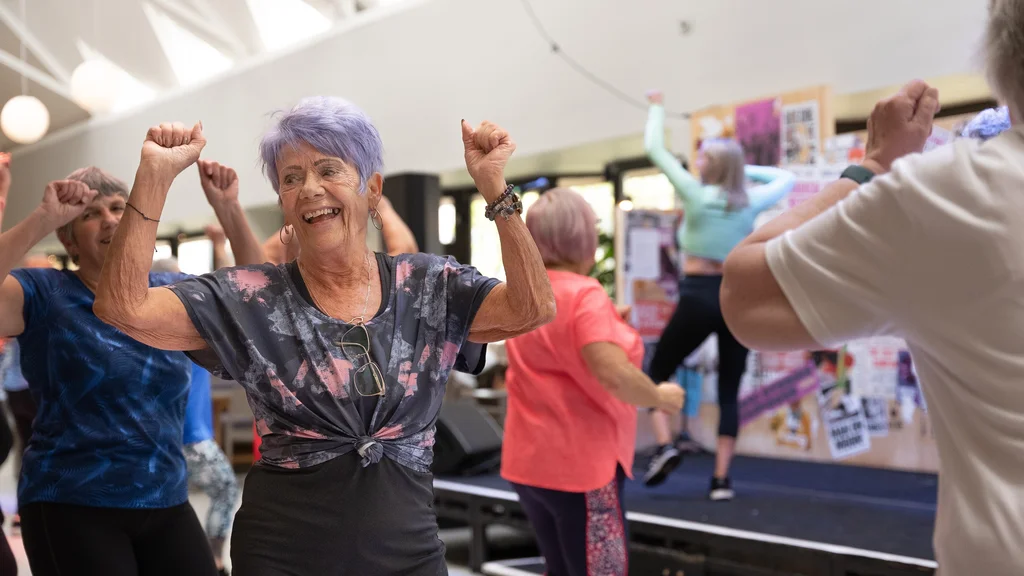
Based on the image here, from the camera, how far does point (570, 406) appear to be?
8.43 ft

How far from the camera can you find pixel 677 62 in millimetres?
5969

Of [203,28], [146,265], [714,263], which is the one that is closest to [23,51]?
[203,28]

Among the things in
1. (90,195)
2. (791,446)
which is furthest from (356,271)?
(791,446)

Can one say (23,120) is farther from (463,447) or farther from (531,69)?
(531,69)

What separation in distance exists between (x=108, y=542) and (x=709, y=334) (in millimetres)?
2881

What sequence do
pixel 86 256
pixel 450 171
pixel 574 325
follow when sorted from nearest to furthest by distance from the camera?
pixel 86 256 < pixel 574 325 < pixel 450 171

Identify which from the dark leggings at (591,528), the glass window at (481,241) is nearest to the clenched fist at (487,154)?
the dark leggings at (591,528)

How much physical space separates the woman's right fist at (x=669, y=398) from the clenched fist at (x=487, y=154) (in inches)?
43.8

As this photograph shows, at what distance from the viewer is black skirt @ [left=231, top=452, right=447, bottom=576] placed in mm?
1451

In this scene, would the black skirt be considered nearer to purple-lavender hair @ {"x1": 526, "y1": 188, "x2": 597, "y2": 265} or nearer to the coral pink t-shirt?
the coral pink t-shirt

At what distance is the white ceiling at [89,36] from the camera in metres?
6.35

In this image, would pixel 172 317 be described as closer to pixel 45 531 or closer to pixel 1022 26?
pixel 45 531

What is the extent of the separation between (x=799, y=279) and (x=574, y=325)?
150 cm

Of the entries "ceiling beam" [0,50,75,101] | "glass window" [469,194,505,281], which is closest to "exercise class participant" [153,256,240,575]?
"ceiling beam" [0,50,75,101]
